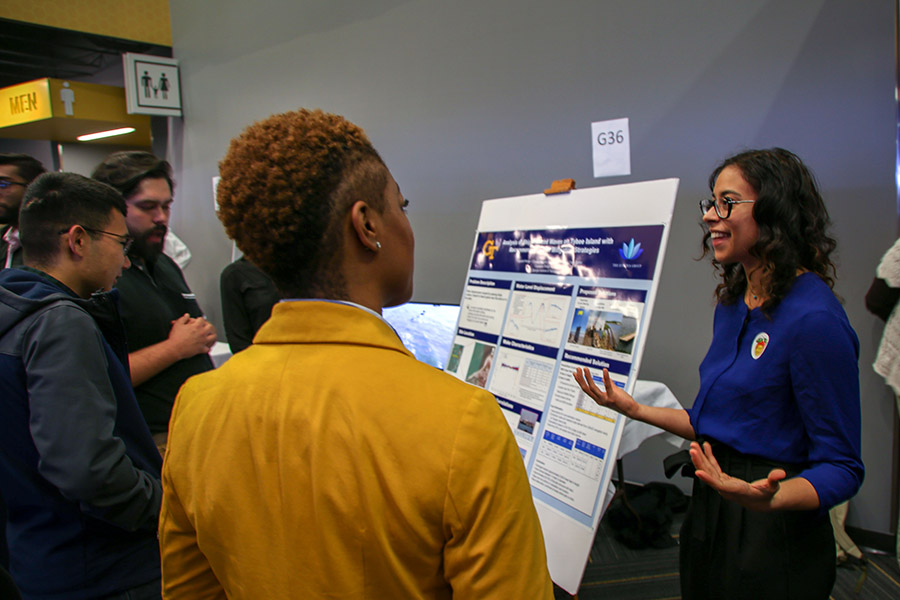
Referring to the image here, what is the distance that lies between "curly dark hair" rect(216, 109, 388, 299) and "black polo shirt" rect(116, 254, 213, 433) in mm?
1214

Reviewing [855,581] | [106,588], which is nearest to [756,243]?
[106,588]

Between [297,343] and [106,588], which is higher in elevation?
[297,343]

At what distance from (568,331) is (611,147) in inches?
A: 58.2

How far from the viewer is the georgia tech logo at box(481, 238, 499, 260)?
1.95 meters

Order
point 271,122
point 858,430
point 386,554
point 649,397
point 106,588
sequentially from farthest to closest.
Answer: point 649,397 < point 106,588 < point 858,430 < point 271,122 < point 386,554

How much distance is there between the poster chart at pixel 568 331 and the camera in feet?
4.74

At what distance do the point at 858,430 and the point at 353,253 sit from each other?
Result: 3.61ft

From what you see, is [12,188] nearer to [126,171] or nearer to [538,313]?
[126,171]

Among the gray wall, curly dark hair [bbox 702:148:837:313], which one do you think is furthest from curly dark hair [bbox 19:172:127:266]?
the gray wall

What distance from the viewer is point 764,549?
3.68ft

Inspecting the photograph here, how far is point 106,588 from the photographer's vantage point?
120 centimetres

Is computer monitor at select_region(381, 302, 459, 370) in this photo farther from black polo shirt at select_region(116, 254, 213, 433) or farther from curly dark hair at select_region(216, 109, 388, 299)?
curly dark hair at select_region(216, 109, 388, 299)

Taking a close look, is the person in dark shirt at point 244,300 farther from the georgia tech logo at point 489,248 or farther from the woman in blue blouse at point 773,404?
the woman in blue blouse at point 773,404

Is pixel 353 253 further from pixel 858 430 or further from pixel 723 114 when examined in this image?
pixel 723 114
